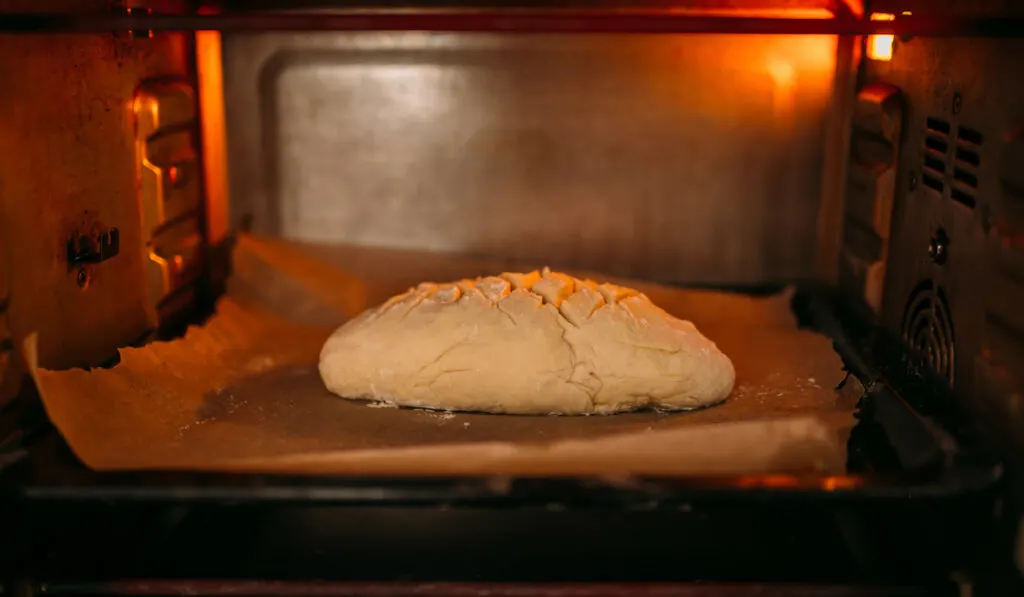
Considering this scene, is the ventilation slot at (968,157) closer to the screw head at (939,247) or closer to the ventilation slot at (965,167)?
the ventilation slot at (965,167)

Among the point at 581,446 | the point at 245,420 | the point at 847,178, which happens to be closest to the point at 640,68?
the point at 847,178

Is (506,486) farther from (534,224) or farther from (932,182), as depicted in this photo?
(534,224)

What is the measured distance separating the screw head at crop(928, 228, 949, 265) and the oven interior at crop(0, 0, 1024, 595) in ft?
0.06

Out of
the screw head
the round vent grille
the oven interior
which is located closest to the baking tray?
the oven interior

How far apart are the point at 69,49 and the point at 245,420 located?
25.9 inches

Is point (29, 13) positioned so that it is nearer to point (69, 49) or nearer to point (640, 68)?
point (69, 49)

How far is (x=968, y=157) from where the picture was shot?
1350 millimetres

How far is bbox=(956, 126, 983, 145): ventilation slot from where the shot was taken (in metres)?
1.31

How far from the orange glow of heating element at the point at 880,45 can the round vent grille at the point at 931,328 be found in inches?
18.6

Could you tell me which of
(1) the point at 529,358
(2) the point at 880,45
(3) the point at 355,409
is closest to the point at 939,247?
(2) the point at 880,45

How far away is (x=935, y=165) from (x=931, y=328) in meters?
0.27

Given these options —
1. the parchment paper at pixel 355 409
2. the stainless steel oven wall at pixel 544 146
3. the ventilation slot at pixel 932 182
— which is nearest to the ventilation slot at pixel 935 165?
the ventilation slot at pixel 932 182

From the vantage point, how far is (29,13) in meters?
1.33

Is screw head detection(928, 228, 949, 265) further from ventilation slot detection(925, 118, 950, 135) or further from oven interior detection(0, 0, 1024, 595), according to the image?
ventilation slot detection(925, 118, 950, 135)
